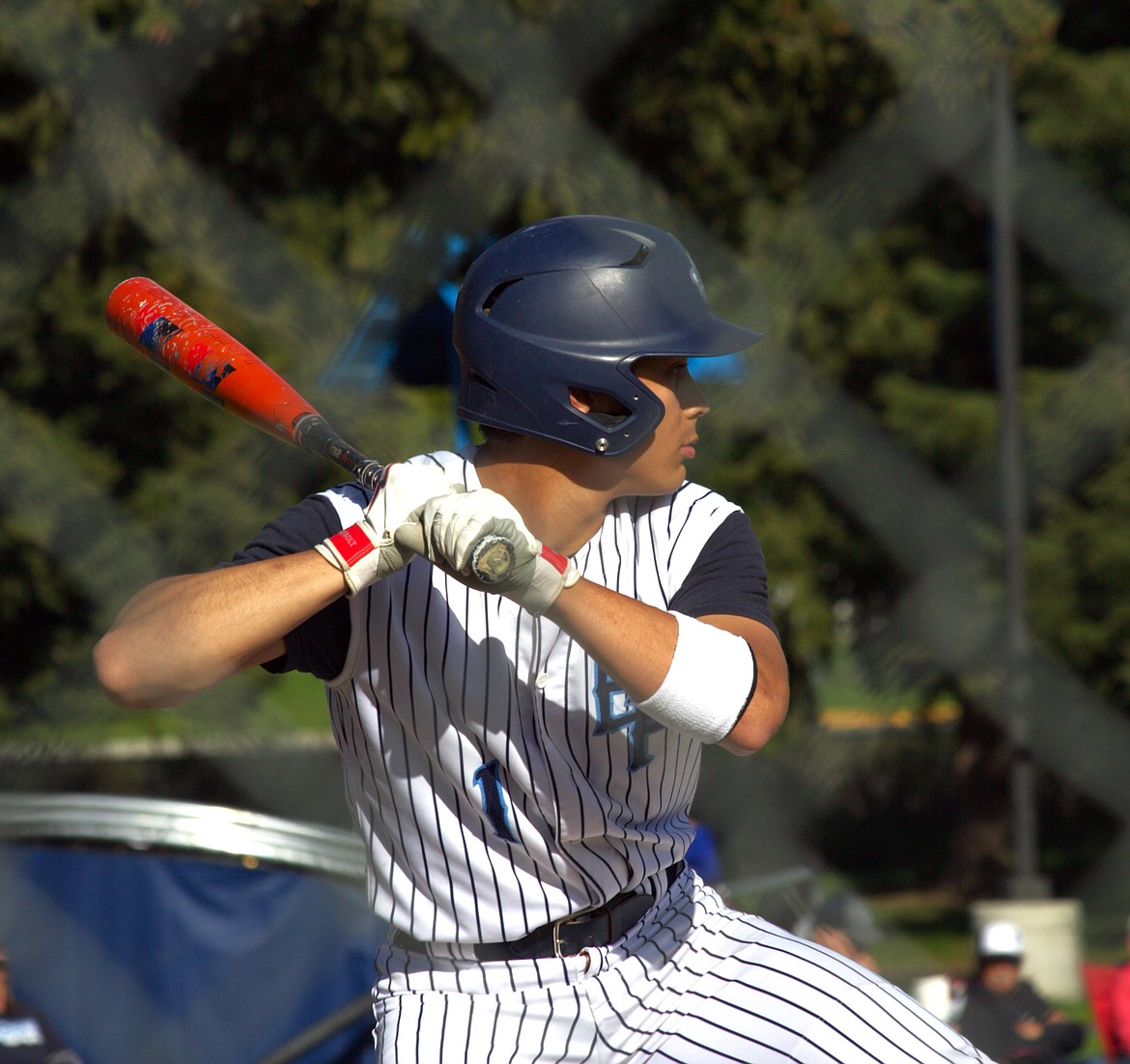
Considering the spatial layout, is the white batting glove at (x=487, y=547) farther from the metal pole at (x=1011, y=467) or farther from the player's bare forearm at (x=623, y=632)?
the metal pole at (x=1011, y=467)

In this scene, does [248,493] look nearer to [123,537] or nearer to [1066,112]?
[123,537]

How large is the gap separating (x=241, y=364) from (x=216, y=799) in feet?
7.83

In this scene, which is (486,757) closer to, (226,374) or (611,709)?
(611,709)

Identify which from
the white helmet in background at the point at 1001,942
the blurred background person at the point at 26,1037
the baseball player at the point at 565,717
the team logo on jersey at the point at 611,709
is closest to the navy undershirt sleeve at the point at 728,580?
the baseball player at the point at 565,717

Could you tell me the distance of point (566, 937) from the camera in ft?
4.90

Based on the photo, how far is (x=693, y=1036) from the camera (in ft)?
4.70

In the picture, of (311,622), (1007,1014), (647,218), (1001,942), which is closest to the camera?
(311,622)

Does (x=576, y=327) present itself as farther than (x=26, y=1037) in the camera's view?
No

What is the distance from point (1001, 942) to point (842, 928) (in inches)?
28.0

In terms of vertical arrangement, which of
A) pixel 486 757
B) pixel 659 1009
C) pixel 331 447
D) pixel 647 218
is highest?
pixel 647 218

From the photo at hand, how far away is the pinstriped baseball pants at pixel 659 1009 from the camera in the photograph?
1395mm

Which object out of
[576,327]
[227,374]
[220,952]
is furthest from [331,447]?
[220,952]

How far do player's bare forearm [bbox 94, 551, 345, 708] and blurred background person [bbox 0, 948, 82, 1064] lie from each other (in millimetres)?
1460

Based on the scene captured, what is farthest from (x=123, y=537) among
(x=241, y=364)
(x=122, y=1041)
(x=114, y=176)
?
(x=241, y=364)
